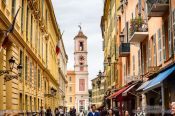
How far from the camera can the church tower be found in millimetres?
151125

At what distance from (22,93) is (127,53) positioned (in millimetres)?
8581

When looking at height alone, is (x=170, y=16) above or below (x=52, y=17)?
below

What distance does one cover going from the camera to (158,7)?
18781mm

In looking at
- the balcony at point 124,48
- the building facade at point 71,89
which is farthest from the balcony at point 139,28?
the building facade at point 71,89

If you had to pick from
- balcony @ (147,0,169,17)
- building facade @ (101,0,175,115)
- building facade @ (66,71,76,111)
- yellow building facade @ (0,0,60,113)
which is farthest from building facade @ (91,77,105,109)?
balcony @ (147,0,169,17)

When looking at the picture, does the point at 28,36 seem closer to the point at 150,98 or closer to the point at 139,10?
the point at 139,10

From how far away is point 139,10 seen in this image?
27.0 m

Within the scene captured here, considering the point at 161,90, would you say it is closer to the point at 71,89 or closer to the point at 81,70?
the point at 81,70

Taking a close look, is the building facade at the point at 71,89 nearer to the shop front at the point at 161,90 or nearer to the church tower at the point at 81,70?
the church tower at the point at 81,70

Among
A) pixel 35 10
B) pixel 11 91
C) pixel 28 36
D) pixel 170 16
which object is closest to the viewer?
pixel 170 16

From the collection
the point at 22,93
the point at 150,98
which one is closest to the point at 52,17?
the point at 22,93

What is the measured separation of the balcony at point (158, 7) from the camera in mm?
18462

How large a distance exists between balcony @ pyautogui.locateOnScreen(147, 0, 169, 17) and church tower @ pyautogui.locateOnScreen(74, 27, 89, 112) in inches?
5160

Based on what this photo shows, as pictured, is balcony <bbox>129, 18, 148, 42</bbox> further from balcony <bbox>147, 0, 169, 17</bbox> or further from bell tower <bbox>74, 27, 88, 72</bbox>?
bell tower <bbox>74, 27, 88, 72</bbox>
